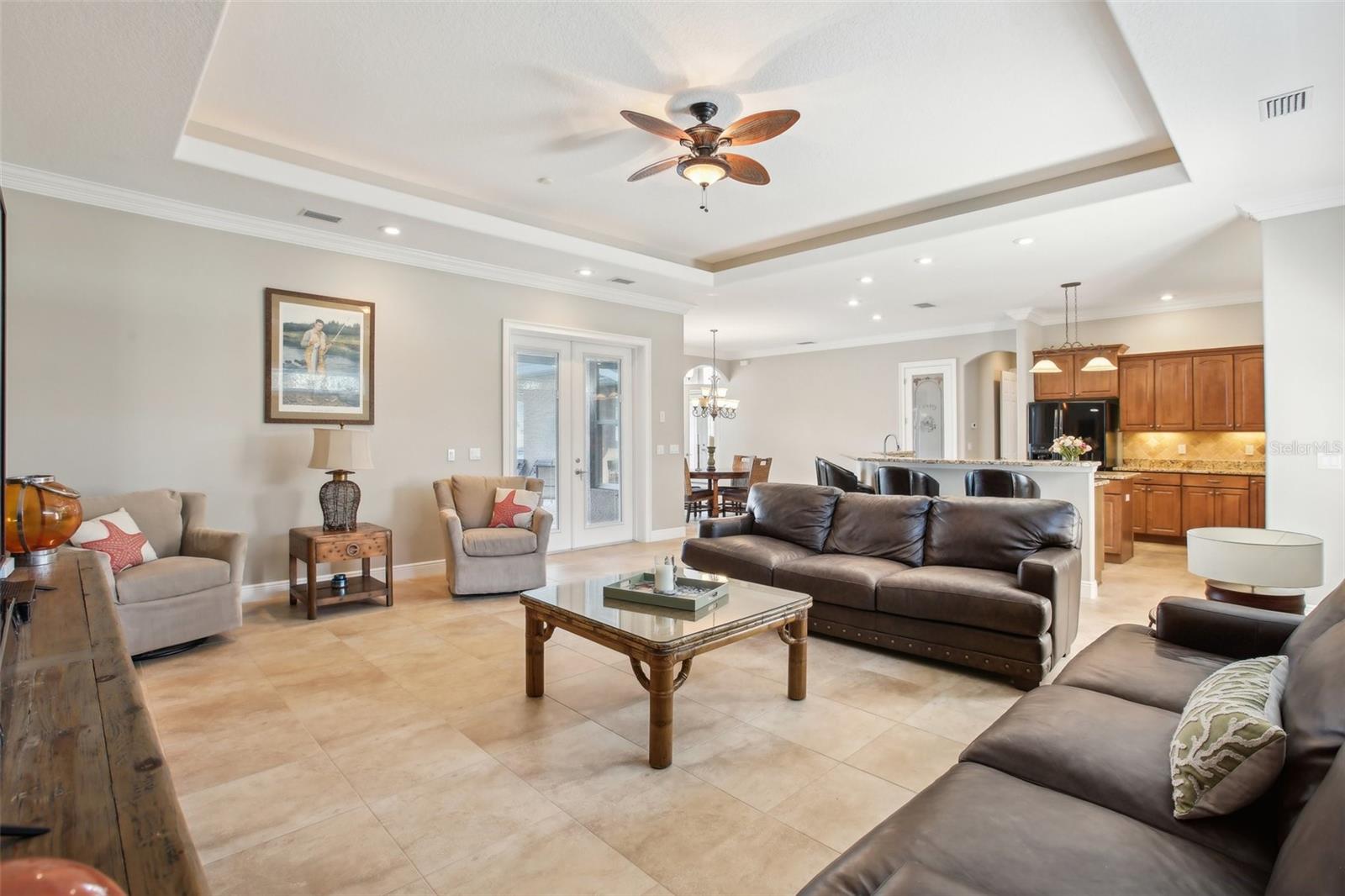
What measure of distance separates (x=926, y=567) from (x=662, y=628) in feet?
6.39

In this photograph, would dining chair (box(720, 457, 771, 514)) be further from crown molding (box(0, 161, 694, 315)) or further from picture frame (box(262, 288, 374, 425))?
picture frame (box(262, 288, 374, 425))

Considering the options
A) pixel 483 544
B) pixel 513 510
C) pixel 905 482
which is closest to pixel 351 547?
pixel 483 544

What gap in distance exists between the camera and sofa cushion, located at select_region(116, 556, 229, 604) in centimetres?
339

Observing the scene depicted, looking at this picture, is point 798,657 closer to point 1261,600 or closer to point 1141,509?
point 1261,600

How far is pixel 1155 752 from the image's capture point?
63.2 inches

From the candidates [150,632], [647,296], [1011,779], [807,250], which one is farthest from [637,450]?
[1011,779]

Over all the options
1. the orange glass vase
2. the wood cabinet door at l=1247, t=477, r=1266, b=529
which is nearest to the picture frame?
the orange glass vase

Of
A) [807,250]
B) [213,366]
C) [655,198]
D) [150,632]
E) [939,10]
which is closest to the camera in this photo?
[939,10]

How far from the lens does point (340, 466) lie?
4.51m

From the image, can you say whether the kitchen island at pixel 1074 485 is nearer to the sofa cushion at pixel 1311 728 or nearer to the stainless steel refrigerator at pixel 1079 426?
the stainless steel refrigerator at pixel 1079 426

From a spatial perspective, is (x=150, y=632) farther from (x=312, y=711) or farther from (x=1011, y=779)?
(x=1011, y=779)

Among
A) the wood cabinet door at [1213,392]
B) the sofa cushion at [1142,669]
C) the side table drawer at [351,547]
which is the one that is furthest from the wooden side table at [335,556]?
the wood cabinet door at [1213,392]

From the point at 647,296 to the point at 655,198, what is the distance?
2.19 m

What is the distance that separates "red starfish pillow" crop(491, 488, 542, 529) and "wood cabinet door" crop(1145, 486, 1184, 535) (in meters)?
6.90
